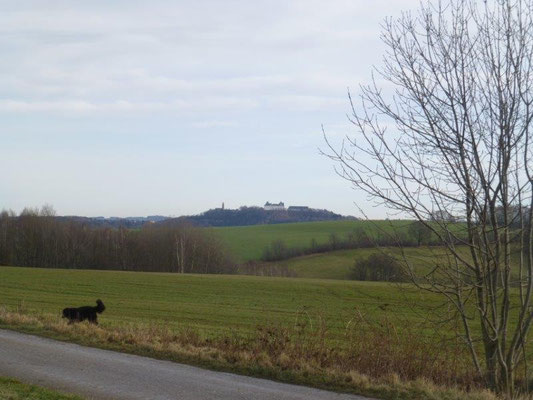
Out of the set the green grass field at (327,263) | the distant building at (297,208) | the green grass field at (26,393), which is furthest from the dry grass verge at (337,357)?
the distant building at (297,208)

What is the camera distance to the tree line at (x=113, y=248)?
3826 inches

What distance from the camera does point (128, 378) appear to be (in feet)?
34.1

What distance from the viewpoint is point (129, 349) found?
13.3 metres

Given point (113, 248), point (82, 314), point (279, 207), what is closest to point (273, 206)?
point (279, 207)

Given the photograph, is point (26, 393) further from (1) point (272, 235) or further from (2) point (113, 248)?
(1) point (272, 235)

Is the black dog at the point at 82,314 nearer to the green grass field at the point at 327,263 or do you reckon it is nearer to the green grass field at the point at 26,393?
the green grass field at the point at 26,393

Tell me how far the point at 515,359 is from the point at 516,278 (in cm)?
126

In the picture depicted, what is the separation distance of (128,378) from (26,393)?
161 centimetres

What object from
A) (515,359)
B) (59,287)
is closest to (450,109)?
(515,359)

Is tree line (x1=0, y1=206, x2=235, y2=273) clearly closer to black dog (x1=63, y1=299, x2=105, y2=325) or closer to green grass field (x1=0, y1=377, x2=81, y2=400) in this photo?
black dog (x1=63, y1=299, x2=105, y2=325)

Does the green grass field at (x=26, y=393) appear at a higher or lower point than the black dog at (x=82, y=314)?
lower

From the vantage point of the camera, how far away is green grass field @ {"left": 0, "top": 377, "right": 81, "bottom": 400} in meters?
8.96

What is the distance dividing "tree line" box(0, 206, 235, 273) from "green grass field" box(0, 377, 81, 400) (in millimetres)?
85343

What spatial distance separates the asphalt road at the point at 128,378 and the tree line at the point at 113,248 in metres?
82.7
